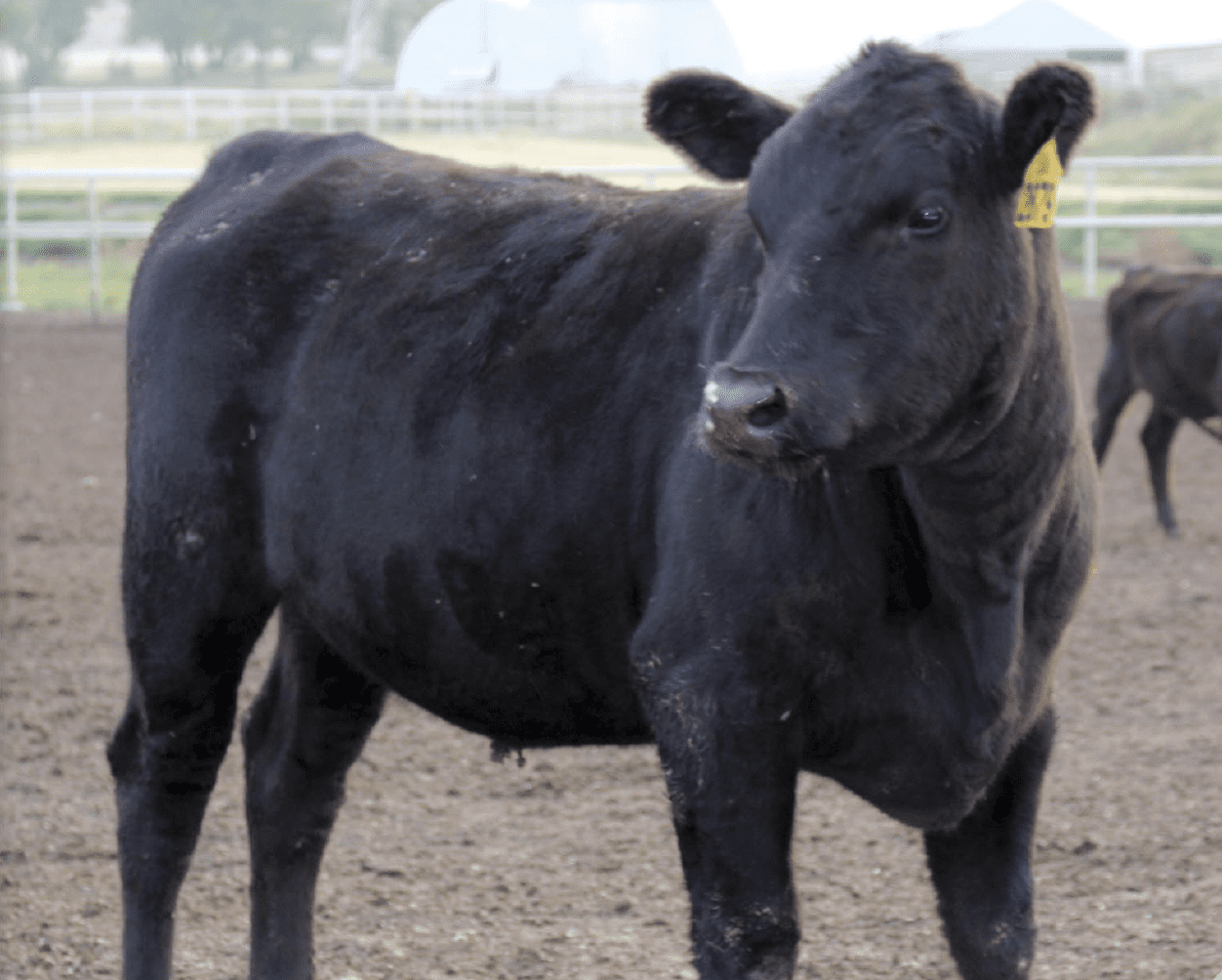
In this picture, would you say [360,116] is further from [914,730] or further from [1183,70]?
[914,730]

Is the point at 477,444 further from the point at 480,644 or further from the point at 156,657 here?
the point at 156,657

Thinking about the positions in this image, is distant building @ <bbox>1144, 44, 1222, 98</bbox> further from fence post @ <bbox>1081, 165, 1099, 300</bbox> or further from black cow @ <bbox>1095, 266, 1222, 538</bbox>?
black cow @ <bbox>1095, 266, 1222, 538</bbox>

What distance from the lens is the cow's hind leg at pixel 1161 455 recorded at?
29.8 ft

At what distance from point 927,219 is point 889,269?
9 cm

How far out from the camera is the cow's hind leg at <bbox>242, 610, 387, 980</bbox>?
361 cm

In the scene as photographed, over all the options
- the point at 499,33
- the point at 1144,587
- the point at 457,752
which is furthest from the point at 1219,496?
the point at 499,33

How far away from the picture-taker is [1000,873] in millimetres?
2961

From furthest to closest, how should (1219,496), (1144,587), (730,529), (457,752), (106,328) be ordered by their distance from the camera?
1. (106,328)
2. (1219,496)
3. (1144,587)
4. (457,752)
5. (730,529)

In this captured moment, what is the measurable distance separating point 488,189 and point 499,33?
38086 mm

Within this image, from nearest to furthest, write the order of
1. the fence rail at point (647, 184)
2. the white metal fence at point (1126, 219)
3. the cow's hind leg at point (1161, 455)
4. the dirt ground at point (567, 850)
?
1. the dirt ground at point (567, 850)
2. the cow's hind leg at point (1161, 455)
3. the white metal fence at point (1126, 219)
4. the fence rail at point (647, 184)

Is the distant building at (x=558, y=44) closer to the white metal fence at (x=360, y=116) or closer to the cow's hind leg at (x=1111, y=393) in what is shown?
the white metal fence at (x=360, y=116)

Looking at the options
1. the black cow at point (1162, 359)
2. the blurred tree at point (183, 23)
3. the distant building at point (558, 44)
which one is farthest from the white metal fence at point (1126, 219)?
the blurred tree at point (183, 23)

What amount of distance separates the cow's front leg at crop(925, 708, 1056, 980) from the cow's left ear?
1039 mm

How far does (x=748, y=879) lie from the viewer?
8.43ft
